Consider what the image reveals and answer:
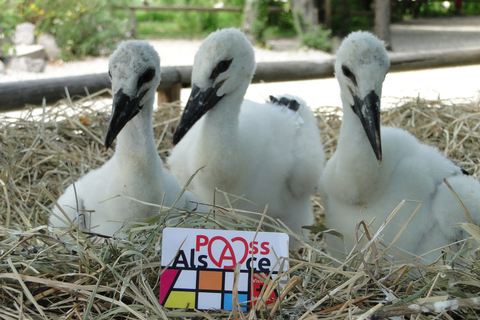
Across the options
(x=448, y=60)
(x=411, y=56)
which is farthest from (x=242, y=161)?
(x=448, y=60)

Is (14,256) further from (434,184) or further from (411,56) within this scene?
(411,56)

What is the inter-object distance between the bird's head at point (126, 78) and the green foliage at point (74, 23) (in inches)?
350

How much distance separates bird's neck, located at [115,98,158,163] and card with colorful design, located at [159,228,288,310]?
67cm

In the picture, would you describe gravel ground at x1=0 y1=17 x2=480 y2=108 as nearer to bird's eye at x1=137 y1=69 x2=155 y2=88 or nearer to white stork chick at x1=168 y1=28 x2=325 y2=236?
white stork chick at x1=168 y1=28 x2=325 y2=236

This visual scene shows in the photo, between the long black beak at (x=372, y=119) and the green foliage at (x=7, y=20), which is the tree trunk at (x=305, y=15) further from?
the long black beak at (x=372, y=119)

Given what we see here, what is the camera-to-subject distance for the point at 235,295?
1.57m

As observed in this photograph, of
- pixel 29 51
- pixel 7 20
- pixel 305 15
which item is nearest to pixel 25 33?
pixel 29 51

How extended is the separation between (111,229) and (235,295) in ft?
3.09

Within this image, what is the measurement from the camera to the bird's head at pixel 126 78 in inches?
86.0

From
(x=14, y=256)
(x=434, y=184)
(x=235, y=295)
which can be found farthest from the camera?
(x=434, y=184)

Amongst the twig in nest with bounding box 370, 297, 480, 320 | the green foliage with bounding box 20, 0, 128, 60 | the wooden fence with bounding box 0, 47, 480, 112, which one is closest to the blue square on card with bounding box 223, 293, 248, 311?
the twig in nest with bounding box 370, 297, 480, 320

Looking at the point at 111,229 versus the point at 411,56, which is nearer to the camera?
the point at 111,229

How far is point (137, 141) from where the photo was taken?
2316 millimetres

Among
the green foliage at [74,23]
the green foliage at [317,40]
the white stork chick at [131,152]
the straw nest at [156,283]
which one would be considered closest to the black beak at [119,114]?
the white stork chick at [131,152]
